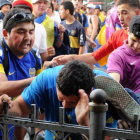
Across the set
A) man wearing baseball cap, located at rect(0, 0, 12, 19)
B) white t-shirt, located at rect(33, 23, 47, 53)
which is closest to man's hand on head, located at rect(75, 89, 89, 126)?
white t-shirt, located at rect(33, 23, 47, 53)


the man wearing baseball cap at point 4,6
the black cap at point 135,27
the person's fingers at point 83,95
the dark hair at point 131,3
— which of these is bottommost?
the man wearing baseball cap at point 4,6

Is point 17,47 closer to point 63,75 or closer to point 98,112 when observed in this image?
point 63,75

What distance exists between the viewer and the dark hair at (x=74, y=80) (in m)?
2.52

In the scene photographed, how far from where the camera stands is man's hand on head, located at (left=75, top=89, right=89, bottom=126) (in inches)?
93.7

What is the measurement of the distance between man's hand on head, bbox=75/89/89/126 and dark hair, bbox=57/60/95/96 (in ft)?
0.19

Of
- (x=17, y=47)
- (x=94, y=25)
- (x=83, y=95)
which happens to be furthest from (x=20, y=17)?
(x=94, y=25)

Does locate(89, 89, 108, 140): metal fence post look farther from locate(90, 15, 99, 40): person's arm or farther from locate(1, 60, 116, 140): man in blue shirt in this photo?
locate(90, 15, 99, 40): person's arm

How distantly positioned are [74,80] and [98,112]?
51 centimetres

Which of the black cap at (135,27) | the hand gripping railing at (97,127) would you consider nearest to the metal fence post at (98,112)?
the hand gripping railing at (97,127)

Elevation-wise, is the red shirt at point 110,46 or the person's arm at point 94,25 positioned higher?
the red shirt at point 110,46

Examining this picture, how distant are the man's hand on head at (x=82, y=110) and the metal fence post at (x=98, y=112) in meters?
0.29

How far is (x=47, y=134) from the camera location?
3.03 meters

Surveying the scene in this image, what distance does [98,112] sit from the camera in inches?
80.2

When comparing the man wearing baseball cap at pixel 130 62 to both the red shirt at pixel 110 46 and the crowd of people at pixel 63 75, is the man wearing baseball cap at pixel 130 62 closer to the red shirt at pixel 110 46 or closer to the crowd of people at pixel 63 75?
the crowd of people at pixel 63 75
